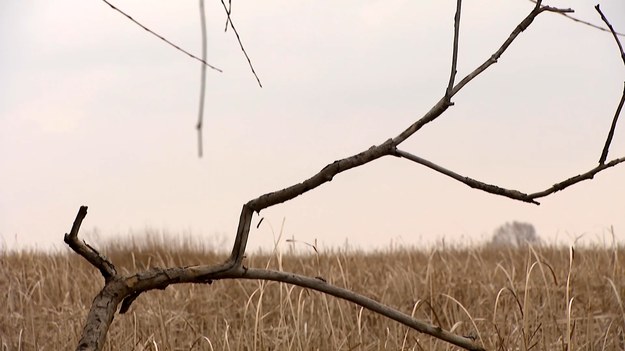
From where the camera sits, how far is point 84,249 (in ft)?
4.45

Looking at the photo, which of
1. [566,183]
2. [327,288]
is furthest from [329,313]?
[566,183]

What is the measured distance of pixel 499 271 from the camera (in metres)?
5.56

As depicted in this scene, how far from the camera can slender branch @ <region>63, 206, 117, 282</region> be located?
131 centimetres

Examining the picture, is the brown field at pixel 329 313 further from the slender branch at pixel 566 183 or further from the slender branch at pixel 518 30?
the slender branch at pixel 518 30

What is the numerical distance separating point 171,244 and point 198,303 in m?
4.07

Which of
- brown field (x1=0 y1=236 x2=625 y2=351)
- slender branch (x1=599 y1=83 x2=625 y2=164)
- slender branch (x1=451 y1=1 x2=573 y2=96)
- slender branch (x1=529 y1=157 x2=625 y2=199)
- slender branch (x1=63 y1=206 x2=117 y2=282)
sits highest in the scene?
slender branch (x1=451 y1=1 x2=573 y2=96)

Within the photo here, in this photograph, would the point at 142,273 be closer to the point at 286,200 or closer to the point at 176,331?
the point at 286,200

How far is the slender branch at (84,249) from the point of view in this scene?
131 centimetres

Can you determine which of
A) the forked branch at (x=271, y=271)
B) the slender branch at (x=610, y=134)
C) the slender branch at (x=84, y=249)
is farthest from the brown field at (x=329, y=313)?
the slender branch at (x=84, y=249)

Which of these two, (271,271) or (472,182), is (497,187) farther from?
(271,271)

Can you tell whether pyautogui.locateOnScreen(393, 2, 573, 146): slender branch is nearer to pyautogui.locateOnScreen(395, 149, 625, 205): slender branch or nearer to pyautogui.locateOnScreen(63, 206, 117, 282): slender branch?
pyautogui.locateOnScreen(395, 149, 625, 205): slender branch

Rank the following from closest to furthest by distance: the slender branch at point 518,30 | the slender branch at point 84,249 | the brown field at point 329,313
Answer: the slender branch at point 84,249, the slender branch at point 518,30, the brown field at point 329,313

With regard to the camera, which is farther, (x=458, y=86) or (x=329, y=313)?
(x=329, y=313)

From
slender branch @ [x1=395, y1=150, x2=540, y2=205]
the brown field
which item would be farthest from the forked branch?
the brown field
